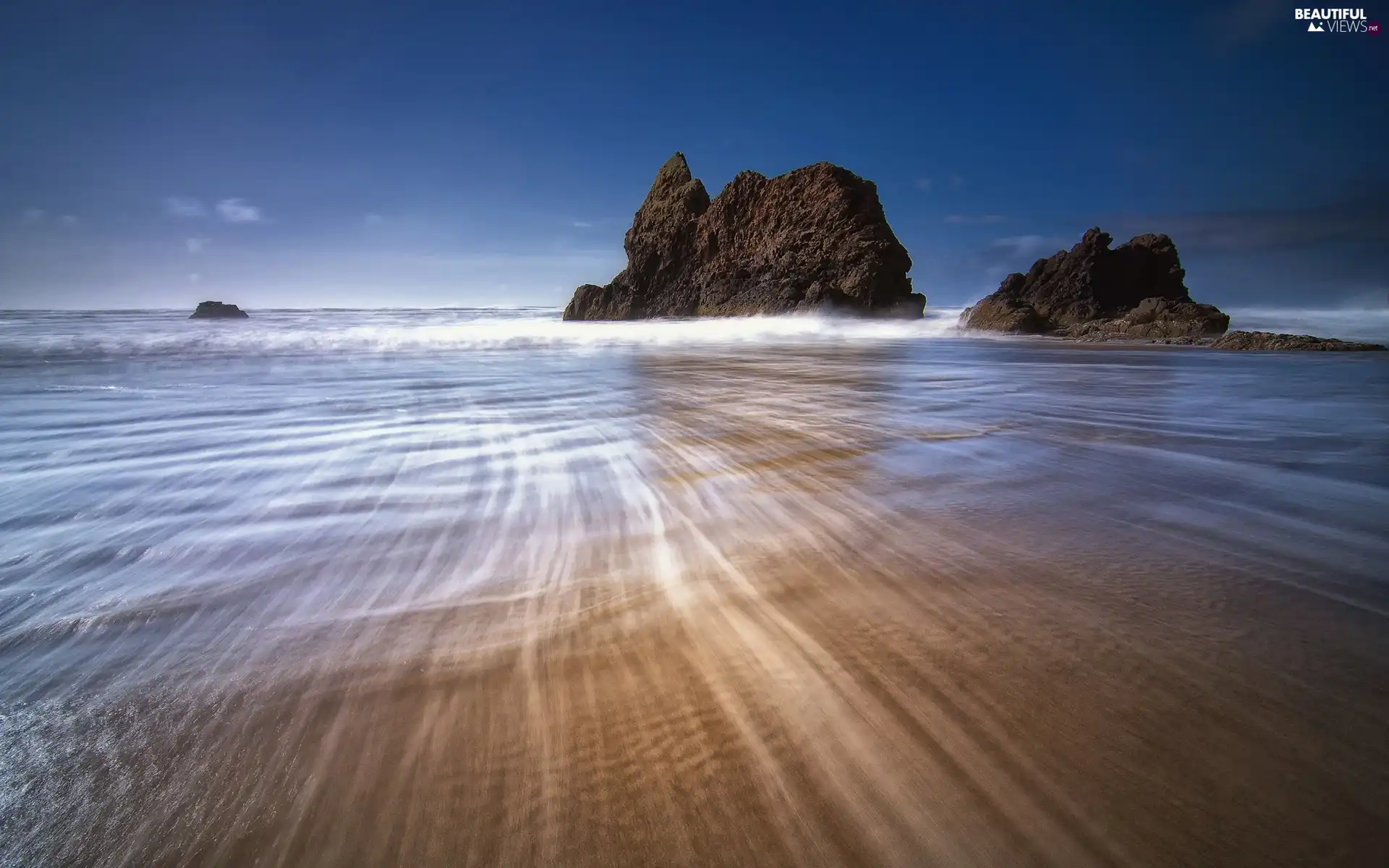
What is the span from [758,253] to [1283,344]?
1056 inches

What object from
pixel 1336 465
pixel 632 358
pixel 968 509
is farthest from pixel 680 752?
pixel 632 358

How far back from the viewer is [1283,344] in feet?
41.5

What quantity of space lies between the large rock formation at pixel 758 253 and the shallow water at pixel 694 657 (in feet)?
94.6

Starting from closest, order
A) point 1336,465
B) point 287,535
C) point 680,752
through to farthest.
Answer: point 680,752
point 287,535
point 1336,465

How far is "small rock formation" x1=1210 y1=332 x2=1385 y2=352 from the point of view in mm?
12453

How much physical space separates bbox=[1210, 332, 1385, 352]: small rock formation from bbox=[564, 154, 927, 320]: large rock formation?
17707 mm

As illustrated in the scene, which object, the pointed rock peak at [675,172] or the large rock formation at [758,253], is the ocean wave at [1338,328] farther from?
the pointed rock peak at [675,172]

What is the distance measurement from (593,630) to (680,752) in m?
0.43

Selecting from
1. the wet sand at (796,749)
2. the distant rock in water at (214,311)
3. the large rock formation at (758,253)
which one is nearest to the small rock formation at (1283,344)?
the wet sand at (796,749)

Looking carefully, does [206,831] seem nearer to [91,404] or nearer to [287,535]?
[287,535]

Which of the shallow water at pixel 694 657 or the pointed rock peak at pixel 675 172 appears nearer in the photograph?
the shallow water at pixel 694 657

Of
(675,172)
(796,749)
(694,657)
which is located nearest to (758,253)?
(675,172)

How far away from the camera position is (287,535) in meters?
1.89

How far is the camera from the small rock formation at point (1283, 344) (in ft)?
40.9
